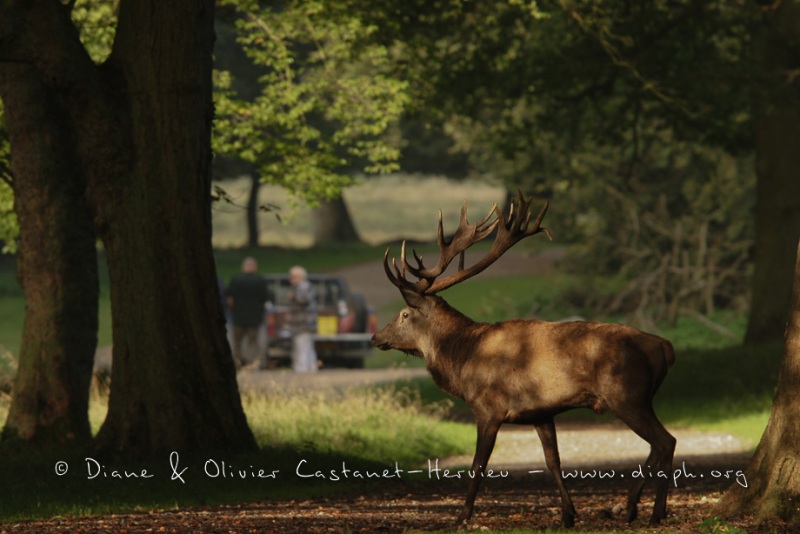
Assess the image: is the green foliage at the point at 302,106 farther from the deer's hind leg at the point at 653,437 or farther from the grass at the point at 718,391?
the deer's hind leg at the point at 653,437

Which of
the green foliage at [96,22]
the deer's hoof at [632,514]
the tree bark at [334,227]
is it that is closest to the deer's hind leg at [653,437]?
the deer's hoof at [632,514]

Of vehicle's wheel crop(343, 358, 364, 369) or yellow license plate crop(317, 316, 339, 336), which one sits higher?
yellow license plate crop(317, 316, 339, 336)

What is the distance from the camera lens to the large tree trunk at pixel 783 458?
10062 mm

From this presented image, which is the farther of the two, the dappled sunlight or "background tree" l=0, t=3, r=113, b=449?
the dappled sunlight

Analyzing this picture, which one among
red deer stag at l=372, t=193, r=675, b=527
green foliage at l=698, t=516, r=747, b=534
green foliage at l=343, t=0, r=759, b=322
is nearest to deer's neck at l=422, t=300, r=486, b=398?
red deer stag at l=372, t=193, r=675, b=527

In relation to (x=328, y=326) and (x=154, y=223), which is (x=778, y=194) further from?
(x=154, y=223)

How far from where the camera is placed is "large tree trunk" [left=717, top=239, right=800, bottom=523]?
33.0 ft

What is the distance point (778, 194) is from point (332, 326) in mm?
10224

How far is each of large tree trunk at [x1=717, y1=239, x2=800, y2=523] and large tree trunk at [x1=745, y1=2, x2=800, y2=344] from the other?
653 inches

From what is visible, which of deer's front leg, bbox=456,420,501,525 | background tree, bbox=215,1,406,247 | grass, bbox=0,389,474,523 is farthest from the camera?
background tree, bbox=215,1,406,247

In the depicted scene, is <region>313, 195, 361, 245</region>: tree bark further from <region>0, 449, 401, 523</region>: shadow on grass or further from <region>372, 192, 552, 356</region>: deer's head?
<region>372, 192, 552, 356</region>: deer's head

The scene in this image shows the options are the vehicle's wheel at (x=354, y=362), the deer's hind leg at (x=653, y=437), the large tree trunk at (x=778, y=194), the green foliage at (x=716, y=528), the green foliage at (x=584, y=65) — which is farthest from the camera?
the vehicle's wheel at (x=354, y=362)

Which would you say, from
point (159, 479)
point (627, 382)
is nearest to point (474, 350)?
point (627, 382)

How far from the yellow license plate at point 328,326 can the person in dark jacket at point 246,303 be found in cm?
140
